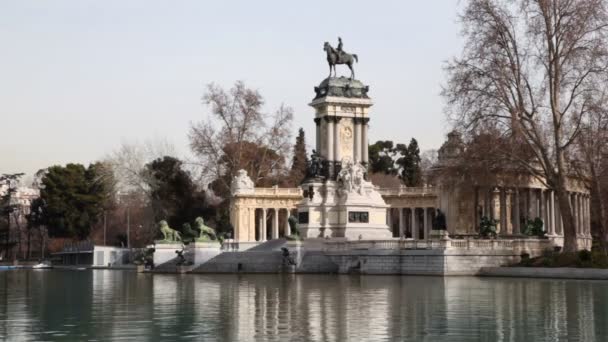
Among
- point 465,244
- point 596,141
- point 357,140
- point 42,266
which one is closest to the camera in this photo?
point 465,244

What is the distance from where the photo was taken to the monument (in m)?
57.0

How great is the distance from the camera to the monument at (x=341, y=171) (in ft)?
187

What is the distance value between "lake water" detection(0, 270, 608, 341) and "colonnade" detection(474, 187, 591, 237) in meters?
31.7

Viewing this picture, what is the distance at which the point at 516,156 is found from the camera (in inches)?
1821

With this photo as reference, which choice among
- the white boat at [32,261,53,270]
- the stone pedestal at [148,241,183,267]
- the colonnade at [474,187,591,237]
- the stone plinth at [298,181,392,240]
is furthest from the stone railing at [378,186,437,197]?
the white boat at [32,261,53,270]

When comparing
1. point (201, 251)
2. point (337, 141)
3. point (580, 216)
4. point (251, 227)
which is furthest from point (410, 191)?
point (201, 251)

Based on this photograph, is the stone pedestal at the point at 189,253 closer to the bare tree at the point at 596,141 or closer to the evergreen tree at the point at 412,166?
the bare tree at the point at 596,141

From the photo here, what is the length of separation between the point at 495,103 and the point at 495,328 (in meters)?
28.5

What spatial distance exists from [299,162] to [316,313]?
67.4m

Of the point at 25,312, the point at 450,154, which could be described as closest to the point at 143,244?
the point at 450,154

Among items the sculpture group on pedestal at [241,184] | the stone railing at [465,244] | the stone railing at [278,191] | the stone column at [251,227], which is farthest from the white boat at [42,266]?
the stone railing at [465,244]

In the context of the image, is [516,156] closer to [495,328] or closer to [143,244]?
[495,328]

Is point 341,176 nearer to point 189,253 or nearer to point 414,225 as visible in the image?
point 189,253

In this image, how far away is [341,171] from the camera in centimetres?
5772
